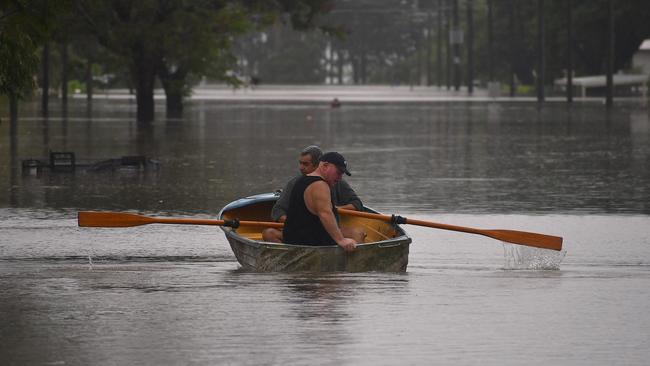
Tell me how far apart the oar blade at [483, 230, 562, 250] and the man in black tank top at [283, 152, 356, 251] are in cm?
172

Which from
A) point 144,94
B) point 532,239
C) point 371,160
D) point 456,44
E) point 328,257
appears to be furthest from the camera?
point 456,44

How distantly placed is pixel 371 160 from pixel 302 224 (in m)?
18.3

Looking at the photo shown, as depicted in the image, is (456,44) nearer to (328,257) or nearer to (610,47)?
(610,47)

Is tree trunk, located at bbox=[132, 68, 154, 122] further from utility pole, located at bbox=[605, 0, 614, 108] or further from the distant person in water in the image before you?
the distant person in water

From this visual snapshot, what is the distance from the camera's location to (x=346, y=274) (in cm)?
1427

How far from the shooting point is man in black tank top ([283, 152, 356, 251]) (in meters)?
14.4

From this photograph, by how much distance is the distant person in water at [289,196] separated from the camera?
1497 centimetres

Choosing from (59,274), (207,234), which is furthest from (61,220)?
(59,274)

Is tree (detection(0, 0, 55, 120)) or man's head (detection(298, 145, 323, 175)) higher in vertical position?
tree (detection(0, 0, 55, 120))

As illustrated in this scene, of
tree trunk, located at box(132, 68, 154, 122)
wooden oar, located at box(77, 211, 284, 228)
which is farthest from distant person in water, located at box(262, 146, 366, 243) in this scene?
tree trunk, located at box(132, 68, 154, 122)

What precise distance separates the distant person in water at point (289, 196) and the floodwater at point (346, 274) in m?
0.51

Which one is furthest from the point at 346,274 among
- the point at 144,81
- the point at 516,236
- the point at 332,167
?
the point at 144,81

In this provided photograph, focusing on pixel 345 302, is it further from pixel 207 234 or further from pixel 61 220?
pixel 61 220

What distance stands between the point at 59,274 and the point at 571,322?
192 inches
